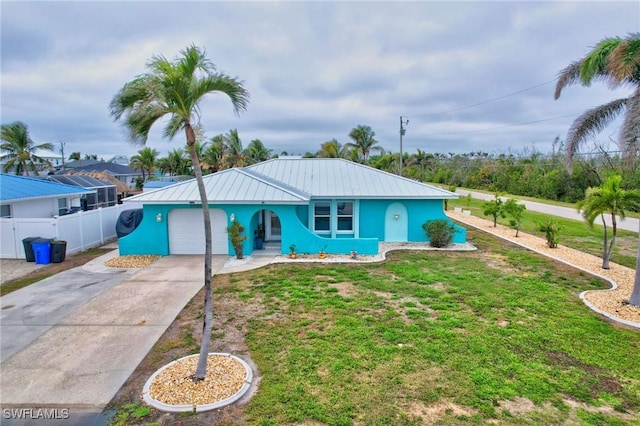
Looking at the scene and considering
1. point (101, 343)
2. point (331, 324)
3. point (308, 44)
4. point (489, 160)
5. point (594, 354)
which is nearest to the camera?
point (594, 354)

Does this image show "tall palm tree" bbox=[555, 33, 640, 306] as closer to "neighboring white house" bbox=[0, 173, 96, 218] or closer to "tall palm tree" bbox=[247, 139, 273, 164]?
"neighboring white house" bbox=[0, 173, 96, 218]

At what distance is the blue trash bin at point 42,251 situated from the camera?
13250 millimetres

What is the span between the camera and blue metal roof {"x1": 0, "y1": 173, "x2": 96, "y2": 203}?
51.5 ft

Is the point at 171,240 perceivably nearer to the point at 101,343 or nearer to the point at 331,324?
the point at 101,343

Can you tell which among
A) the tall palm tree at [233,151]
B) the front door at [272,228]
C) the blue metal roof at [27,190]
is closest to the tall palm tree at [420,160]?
the tall palm tree at [233,151]

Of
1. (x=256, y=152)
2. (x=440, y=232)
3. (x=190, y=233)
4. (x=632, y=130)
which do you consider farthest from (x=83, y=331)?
(x=256, y=152)

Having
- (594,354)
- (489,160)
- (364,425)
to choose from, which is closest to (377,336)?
(364,425)

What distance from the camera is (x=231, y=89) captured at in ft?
18.7

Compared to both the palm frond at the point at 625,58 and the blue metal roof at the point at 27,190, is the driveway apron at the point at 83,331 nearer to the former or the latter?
the blue metal roof at the point at 27,190

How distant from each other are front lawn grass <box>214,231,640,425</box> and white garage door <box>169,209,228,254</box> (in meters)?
3.89

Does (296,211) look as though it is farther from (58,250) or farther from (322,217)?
(58,250)

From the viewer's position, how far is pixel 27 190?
1738 cm

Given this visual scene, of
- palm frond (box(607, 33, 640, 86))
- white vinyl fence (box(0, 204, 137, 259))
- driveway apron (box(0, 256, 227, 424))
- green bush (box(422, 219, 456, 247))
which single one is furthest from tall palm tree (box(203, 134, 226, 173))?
palm frond (box(607, 33, 640, 86))

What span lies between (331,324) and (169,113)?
5256mm
